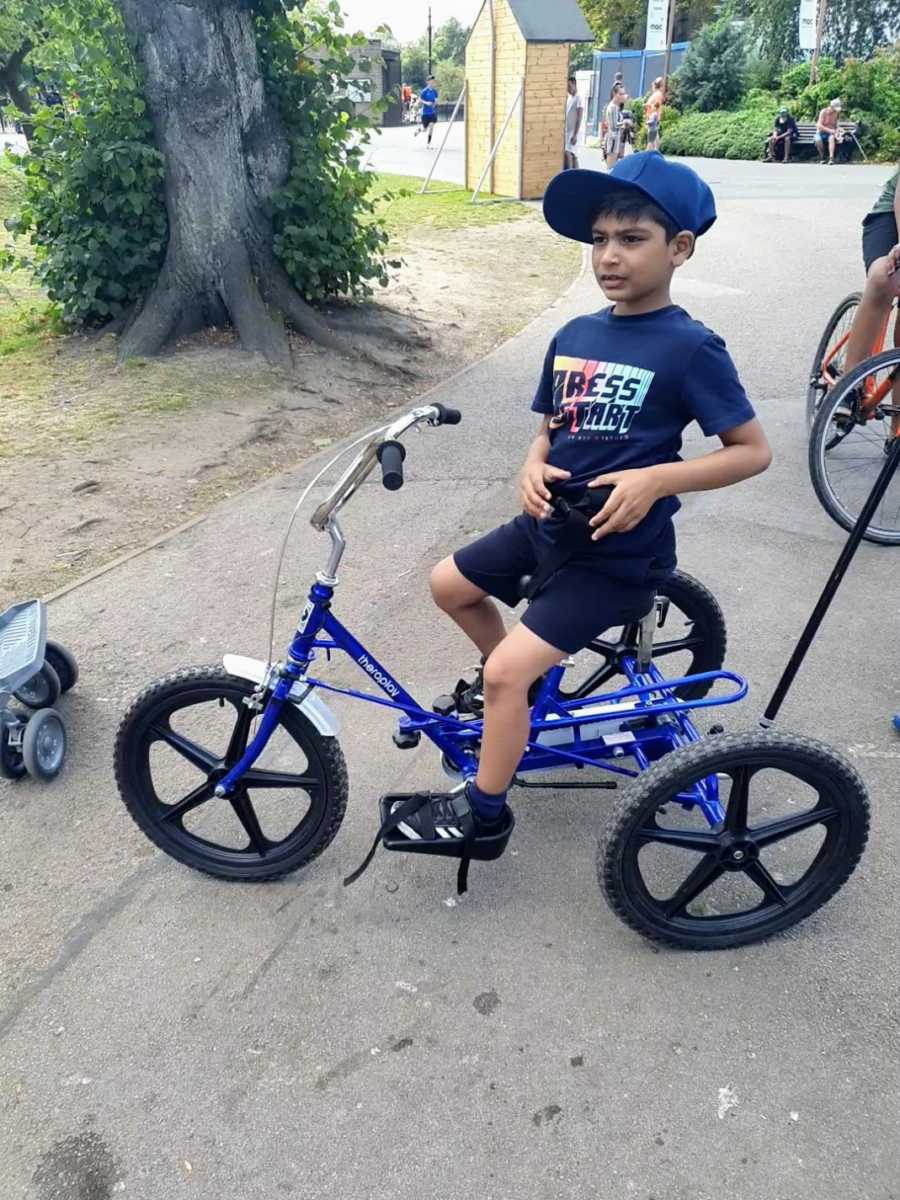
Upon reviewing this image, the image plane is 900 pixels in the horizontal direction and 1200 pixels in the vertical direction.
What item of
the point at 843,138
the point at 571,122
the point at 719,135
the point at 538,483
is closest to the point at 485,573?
the point at 538,483

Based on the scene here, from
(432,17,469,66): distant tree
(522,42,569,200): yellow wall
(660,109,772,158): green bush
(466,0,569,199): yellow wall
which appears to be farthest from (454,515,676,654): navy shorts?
(432,17,469,66): distant tree

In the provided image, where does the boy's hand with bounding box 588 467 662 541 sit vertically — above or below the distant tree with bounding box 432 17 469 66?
below

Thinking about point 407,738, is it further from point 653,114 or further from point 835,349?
point 653,114

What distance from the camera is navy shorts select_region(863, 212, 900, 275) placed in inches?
197

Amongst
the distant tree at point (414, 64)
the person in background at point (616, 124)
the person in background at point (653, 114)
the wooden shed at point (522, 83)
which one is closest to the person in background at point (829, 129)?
the person in background at point (653, 114)

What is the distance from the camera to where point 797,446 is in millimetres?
5832

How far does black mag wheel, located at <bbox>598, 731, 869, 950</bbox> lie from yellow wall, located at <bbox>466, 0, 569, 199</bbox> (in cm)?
1673

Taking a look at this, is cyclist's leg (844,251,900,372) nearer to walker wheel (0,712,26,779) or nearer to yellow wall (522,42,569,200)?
walker wheel (0,712,26,779)

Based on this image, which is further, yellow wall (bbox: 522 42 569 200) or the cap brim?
yellow wall (bbox: 522 42 569 200)

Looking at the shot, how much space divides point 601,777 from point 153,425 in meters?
4.35

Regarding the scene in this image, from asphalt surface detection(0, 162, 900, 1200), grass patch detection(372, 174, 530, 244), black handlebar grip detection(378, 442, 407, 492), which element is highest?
black handlebar grip detection(378, 442, 407, 492)

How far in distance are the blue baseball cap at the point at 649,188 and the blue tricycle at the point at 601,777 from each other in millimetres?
620

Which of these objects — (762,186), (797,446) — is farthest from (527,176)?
(797,446)

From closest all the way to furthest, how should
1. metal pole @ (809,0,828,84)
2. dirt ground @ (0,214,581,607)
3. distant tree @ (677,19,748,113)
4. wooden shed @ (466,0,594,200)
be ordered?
dirt ground @ (0,214,581,607)
wooden shed @ (466,0,594,200)
metal pole @ (809,0,828,84)
distant tree @ (677,19,748,113)
